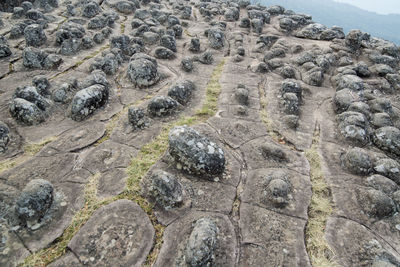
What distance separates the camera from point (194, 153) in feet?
11.7

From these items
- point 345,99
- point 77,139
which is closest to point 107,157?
point 77,139

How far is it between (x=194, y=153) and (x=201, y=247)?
130 centimetres

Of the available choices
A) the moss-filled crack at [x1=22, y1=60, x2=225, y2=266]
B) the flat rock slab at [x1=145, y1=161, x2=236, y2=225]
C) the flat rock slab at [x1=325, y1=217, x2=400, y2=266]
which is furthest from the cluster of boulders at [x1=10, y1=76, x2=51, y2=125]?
the flat rock slab at [x1=325, y1=217, x2=400, y2=266]

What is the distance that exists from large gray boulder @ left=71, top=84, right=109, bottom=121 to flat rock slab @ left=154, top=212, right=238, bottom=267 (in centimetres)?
285

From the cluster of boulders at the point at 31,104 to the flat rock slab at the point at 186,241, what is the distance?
10.5 ft

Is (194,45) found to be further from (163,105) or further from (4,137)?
(4,137)

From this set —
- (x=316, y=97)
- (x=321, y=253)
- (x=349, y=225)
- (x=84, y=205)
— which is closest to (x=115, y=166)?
(x=84, y=205)

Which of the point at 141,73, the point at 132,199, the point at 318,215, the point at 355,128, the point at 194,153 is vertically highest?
the point at 194,153

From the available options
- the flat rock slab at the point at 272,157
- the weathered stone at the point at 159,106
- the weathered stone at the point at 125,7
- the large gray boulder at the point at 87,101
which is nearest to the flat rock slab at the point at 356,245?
the flat rock slab at the point at 272,157

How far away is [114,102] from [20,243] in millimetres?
3195

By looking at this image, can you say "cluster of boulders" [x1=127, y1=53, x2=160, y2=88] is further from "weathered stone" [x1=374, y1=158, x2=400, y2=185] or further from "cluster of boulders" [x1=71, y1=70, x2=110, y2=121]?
"weathered stone" [x1=374, y1=158, x2=400, y2=185]

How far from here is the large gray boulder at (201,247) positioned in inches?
99.9

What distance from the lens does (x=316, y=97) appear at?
6.33 metres

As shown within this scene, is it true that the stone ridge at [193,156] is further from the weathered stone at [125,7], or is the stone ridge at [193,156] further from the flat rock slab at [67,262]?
the weathered stone at [125,7]
